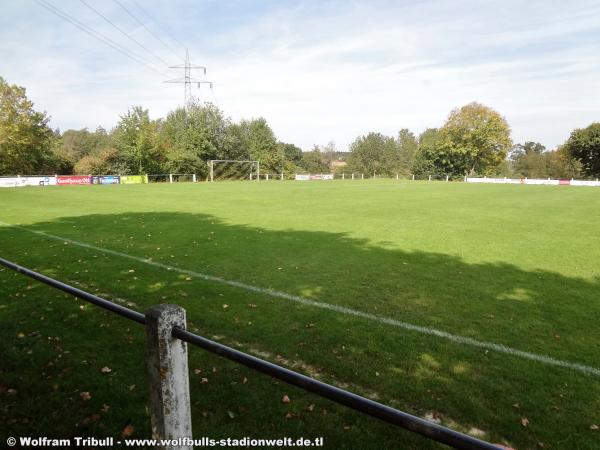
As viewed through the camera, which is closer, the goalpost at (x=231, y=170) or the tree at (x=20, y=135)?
the tree at (x=20, y=135)

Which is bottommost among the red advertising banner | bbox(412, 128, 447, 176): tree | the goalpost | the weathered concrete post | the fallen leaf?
the fallen leaf

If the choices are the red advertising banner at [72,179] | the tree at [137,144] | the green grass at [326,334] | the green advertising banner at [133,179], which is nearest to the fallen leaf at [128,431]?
the green grass at [326,334]

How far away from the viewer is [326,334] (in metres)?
5.03

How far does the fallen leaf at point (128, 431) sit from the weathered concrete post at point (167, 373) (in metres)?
1.33

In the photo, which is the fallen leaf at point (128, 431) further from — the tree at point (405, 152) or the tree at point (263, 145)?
the tree at point (405, 152)

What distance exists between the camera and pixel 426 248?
34.1 ft

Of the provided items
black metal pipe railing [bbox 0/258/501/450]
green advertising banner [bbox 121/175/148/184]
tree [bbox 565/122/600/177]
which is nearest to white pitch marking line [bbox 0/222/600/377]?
black metal pipe railing [bbox 0/258/501/450]

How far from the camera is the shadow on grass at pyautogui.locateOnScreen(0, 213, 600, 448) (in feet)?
12.7

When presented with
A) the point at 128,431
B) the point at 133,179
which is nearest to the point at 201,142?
the point at 133,179

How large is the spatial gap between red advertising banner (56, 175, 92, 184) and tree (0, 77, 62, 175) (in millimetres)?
13569

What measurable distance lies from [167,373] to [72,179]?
49234mm

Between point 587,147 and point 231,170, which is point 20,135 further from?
point 587,147

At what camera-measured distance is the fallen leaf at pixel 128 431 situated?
320 centimetres

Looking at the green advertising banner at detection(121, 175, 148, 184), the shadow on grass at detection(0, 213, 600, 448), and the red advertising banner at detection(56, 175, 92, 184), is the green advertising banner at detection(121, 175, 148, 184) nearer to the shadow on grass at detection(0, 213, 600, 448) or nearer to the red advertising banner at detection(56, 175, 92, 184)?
the red advertising banner at detection(56, 175, 92, 184)
